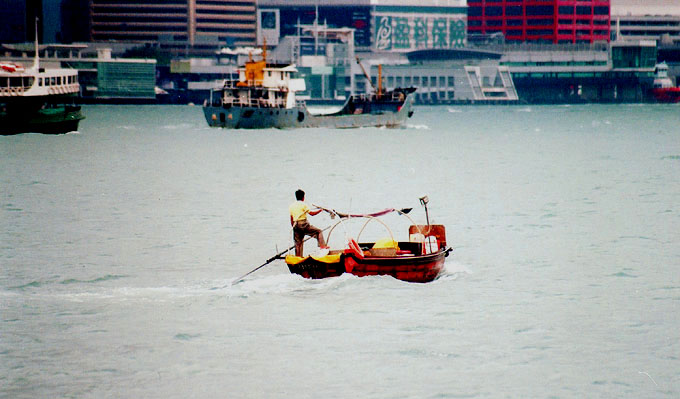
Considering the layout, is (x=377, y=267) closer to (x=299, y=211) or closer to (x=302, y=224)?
(x=302, y=224)

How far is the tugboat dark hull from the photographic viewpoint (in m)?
140

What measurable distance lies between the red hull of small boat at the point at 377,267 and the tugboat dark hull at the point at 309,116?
108669mm

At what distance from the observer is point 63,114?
124875mm

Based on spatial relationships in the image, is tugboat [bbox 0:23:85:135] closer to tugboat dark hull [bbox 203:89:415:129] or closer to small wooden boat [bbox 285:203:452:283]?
tugboat dark hull [bbox 203:89:415:129]

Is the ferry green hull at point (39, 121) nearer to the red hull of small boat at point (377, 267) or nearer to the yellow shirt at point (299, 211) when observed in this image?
the yellow shirt at point (299, 211)

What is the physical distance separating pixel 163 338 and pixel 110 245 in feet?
48.8

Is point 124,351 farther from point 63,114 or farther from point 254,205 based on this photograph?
point 63,114

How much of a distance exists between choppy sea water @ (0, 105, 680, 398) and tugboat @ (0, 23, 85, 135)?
5811cm

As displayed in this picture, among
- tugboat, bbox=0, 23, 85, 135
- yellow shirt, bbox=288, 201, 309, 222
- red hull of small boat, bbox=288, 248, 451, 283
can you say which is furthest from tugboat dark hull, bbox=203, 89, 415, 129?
red hull of small boat, bbox=288, 248, 451, 283

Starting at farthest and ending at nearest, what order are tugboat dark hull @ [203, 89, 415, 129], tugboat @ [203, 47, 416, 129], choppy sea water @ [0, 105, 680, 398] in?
tugboat dark hull @ [203, 89, 415, 129] → tugboat @ [203, 47, 416, 129] → choppy sea water @ [0, 105, 680, 398]

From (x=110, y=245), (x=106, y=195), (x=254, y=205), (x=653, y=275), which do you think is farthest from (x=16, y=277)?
(x=106, y=195)

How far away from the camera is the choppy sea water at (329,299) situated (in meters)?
21.9

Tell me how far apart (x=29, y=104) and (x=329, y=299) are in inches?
3995

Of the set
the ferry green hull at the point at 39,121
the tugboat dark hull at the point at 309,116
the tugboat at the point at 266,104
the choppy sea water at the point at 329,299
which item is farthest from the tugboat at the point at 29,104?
the choppy sea water at the point at 329,299
